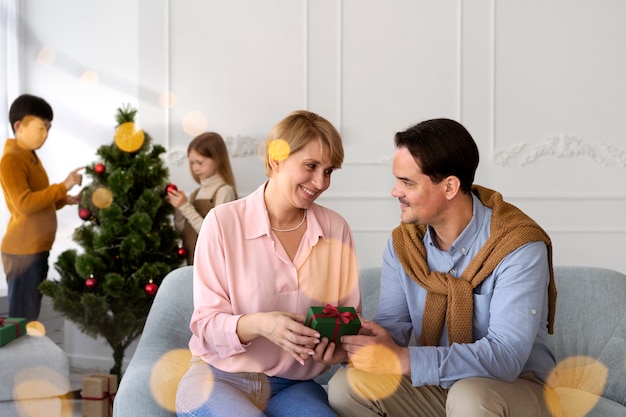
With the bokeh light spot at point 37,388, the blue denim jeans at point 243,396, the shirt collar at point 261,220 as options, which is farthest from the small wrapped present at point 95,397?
the shirt collar at point 261,220

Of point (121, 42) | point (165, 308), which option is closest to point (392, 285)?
point (165, 308)

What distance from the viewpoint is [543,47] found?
4.47 m

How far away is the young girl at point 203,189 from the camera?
3732mm

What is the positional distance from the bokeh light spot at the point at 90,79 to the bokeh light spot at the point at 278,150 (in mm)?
3215

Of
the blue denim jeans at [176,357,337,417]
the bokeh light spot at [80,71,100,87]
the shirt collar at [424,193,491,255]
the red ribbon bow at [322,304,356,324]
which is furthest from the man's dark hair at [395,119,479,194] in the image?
the bokeh light spot at [80,71,100,87]

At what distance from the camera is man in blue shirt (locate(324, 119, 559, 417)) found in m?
1.79

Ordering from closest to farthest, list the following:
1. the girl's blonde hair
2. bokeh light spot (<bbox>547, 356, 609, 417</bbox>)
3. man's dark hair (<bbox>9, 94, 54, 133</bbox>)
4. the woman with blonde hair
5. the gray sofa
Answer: the woman with blonde hair, bokeh light spot (<bbox>547, 356, 609, 417</bbox>), the gray sofa, man's dark hair (<bbox>9, 94, 54, 133</bbox>), the girl's blonde hair

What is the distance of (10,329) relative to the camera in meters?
2.76

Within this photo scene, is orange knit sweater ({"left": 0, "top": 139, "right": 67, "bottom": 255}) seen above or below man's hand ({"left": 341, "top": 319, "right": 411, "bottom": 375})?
above

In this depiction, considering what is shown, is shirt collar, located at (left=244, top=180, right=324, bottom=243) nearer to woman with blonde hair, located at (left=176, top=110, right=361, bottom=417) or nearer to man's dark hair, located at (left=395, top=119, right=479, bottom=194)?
woman with blonde hair, located at (left=176, top=110, right=361, bottom=417)

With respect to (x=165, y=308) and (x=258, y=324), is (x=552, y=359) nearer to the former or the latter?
(x=258, y=324)

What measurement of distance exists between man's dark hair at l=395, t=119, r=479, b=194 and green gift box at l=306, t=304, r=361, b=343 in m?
0.45

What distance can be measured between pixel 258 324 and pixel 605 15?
359 centimetres

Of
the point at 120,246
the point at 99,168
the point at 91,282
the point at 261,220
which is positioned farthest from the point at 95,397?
the point at 261,220
